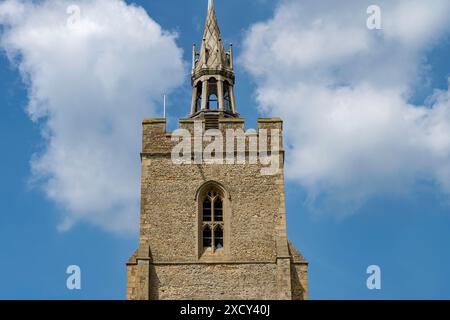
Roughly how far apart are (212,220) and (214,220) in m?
0.08

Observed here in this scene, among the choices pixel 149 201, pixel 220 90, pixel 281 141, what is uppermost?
pixel 220 90

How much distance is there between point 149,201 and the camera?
118 feet

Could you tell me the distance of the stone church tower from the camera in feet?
113

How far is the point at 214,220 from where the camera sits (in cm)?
3594

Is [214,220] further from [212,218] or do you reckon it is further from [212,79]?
[212,79]

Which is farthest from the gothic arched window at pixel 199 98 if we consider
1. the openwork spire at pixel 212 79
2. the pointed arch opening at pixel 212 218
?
the pointed arch opening at pixel 212 218

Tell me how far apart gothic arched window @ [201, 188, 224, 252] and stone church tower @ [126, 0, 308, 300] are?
4 centimetres

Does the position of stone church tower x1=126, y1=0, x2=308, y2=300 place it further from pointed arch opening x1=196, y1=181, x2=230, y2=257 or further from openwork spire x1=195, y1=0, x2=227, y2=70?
openwork spire x1=195, y1=0, x2=227, y2=70
